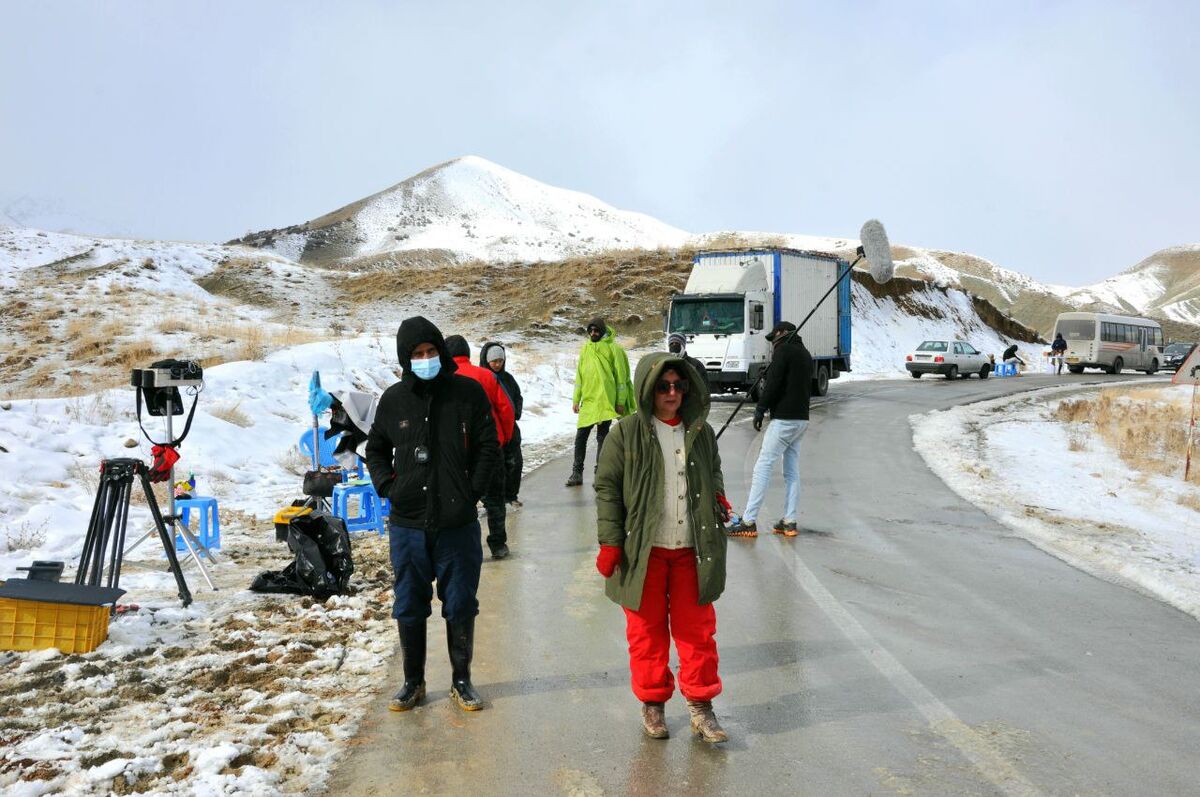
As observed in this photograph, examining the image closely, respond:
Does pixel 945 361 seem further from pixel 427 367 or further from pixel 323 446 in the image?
pixel 427 367

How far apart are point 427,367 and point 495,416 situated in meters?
3.10

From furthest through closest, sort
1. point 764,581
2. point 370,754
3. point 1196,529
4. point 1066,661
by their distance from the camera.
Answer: point 1196,529, point 764,581, point 1066,661, point 370,754

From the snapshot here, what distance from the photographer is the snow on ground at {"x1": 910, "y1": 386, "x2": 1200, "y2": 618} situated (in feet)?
26.2

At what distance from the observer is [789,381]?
859 cm

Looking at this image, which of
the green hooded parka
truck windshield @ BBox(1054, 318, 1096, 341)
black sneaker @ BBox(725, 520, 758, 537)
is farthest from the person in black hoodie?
truck windshield @ BBox(1054, 318, 1096, 341)

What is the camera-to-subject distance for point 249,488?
11281 millimetres

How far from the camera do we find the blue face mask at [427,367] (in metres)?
4.53

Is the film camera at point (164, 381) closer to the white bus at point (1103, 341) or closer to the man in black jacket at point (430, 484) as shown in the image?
the man in black jacket at point (430, 484)

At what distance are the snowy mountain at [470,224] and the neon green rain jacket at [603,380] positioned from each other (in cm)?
8527

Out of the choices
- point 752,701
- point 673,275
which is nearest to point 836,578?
point 752,701

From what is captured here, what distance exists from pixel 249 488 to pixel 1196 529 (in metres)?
11.1

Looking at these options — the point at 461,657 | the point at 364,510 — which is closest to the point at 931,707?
Answer: the point at 461,657

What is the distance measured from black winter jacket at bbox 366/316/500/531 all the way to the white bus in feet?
148

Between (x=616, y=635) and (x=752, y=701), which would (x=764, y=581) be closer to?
(x=616, y=635)
